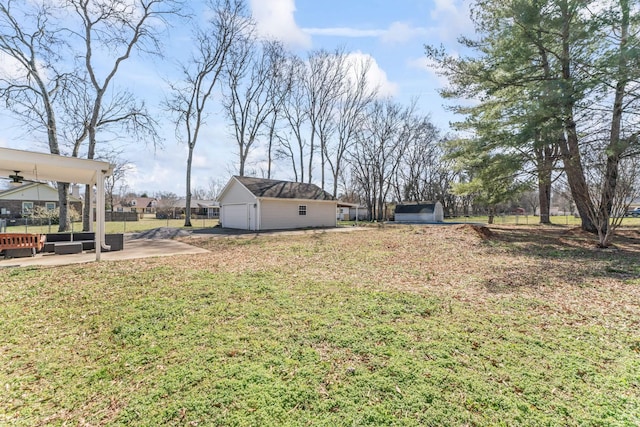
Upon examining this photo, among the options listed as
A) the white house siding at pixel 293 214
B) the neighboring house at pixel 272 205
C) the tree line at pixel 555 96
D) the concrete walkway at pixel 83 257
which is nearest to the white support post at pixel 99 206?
the concrete walkway at pixel 83 257

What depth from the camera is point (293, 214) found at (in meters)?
20.8

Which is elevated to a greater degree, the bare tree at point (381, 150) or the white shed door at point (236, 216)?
the bare tree at point (381, 150)

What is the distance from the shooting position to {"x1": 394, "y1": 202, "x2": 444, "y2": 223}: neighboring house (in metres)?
34.1

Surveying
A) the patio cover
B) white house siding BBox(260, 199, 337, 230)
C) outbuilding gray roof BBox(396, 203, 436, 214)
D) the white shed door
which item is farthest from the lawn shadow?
outbuilding gray roof BBox(396, 203, 436, 214)

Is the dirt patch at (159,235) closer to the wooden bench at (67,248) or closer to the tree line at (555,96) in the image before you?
the wooden bench at (67,248)

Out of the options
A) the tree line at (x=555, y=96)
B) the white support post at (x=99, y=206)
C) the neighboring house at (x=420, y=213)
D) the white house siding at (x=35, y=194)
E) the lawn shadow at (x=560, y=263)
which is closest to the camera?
the lawn shadow at (x=560, y=263)

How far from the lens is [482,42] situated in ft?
42.3

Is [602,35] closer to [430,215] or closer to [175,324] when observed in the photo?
[175,324]

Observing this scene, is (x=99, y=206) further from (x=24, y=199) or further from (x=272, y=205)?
(x=24, y=199)

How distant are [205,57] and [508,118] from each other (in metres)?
22.3

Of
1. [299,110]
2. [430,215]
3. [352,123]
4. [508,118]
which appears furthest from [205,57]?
[430,215]

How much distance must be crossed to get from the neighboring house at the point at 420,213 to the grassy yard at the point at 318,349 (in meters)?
28.3

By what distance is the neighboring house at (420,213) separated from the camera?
3412 centimetres

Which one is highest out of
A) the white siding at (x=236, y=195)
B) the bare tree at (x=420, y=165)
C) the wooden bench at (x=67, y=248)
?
the bare tree at (x=420, y=165)
